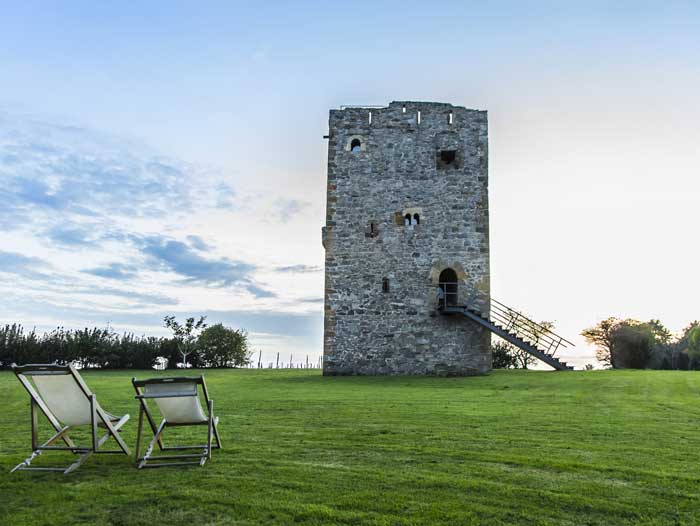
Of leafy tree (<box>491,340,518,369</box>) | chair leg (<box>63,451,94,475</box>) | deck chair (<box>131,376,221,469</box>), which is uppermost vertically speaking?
leafy tree (<box>491,340,518,369</box>)

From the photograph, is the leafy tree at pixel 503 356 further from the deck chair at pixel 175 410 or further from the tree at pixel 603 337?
the deck chair at pixel 175 410

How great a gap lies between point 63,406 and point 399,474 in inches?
140

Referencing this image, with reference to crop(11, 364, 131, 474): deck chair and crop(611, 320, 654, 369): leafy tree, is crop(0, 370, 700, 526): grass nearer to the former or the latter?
crop(11, 364, 131, 474): deck chair

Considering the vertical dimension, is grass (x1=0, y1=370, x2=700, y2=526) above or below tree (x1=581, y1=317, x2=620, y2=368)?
below

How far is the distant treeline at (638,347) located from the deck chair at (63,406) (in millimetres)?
31569

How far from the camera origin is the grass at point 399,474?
510cm

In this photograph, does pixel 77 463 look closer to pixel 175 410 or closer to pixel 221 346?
pixel 175 410

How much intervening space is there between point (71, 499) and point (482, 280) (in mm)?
19373

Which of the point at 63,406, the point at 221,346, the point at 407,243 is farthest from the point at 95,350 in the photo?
the point at 63,406

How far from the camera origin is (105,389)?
16703mm

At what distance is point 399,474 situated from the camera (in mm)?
6141

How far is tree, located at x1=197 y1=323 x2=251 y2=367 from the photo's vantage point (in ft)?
114

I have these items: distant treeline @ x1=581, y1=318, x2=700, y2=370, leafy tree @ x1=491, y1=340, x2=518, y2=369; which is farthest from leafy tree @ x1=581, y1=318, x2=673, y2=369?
leafy tree @ x1=491, y1=340, x2=518, y2=369

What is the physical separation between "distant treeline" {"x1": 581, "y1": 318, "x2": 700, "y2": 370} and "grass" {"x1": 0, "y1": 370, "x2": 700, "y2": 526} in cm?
2533
